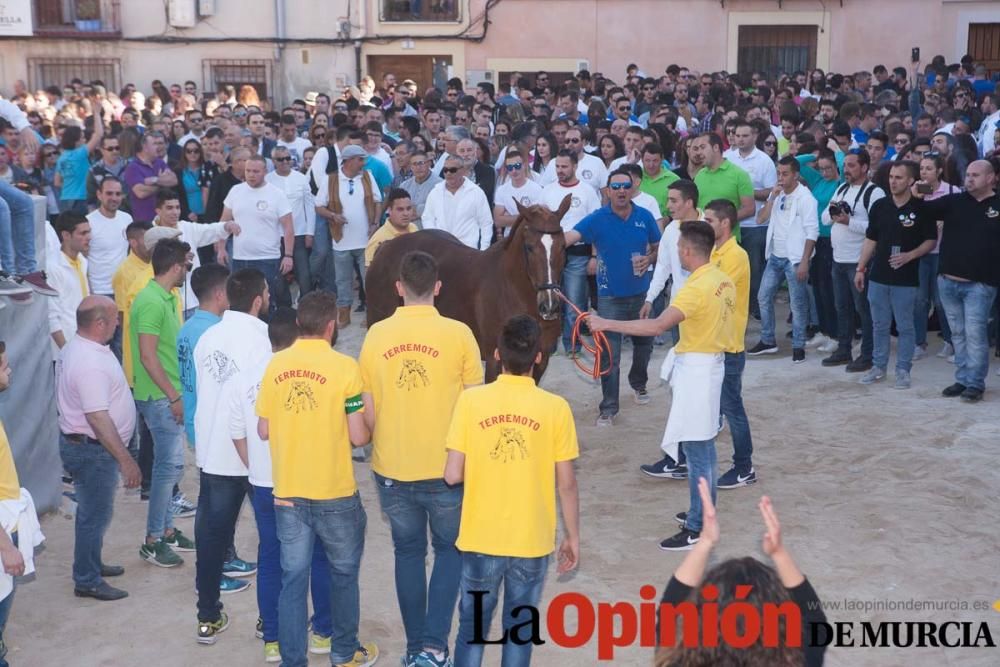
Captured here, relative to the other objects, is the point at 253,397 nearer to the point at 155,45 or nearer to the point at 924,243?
the point at 924,243

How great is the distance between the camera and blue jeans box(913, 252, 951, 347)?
11227mm

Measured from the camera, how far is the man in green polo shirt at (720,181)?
11.2 metres

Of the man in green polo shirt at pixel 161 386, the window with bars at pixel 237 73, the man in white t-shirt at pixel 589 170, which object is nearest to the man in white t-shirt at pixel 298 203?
the man in white t-shirt at pixel 589 170

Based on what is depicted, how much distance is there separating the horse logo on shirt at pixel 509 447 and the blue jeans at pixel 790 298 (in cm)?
711

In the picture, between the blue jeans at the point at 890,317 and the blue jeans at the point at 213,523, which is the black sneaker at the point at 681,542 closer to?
the blue jeans at the point at 213,523

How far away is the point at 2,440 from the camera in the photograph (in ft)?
16.9

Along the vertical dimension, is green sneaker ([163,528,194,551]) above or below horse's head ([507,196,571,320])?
below

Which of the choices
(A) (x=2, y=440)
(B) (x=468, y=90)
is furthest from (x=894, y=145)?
(B) (x=468, y=90)

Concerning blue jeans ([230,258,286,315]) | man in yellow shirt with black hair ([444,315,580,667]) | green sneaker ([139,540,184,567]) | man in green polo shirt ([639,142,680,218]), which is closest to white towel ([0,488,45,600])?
green sneaker ([139,540,184,567])

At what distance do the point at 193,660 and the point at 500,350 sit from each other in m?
2.53

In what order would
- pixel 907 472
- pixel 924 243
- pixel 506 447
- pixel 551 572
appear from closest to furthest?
pixel 506 447
pixel 551 572
pixel 907 472
pixel 924 243

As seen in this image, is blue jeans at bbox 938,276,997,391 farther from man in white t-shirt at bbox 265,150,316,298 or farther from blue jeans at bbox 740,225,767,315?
man in white t-shirt at bbox 265,150,316,298

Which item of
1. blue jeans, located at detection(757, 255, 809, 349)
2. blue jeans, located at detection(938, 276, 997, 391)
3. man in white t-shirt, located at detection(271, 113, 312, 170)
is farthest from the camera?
man in white t-shirt, located at detection(271, 113, 312, 170)

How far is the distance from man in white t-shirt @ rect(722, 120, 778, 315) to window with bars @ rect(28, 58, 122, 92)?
57.7 feet
